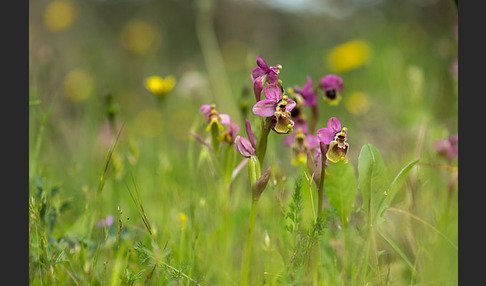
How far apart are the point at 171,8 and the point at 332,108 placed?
3.30 metres

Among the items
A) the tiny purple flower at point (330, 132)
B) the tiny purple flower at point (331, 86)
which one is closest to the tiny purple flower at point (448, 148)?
the tiny purple flower at point (331, 86)

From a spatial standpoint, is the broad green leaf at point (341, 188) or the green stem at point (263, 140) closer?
the green stem at point (263, 140)

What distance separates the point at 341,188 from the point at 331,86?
38 centimetres

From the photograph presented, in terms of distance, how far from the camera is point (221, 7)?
6.93m

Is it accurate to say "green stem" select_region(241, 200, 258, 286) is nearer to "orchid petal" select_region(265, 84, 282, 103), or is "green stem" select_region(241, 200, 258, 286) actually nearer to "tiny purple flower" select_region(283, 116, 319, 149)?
"orchid petal" select_region(265, 84, 282, 103)

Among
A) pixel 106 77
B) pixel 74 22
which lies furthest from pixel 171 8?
pixel 106 77

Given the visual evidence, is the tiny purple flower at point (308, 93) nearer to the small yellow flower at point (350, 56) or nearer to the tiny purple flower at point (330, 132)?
the tiny purple flower at point (330, 132)

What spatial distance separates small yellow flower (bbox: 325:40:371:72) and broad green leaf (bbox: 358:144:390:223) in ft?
12.1

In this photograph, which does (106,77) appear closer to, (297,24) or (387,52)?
(387,52)

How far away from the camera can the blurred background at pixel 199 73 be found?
2.41 metres

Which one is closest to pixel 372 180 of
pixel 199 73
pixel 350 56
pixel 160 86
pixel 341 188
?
pixel 341 188

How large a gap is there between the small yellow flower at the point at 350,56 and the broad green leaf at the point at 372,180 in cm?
369

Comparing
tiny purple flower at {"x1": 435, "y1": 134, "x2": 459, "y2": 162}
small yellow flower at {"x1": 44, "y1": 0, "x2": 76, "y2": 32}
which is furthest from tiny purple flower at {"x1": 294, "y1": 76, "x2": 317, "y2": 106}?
small yellow flower at {"x1": 44, "y1": 0, "x2": 76, "y2": 32}

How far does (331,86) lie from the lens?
162cm
